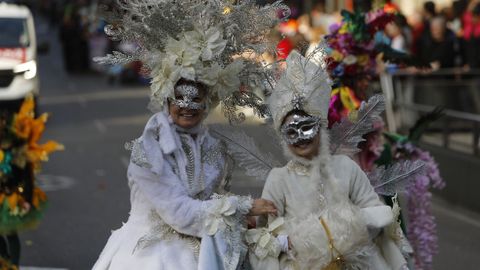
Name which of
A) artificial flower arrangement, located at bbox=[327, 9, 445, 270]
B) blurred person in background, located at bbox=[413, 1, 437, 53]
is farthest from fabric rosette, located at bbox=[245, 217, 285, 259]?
blurred person in background, located at bbox=[413, 1, 437, 53]

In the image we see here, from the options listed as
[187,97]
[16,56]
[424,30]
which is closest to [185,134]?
[187,97]

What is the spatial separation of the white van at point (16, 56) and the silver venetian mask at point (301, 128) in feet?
52.6

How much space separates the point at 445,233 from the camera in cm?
1219

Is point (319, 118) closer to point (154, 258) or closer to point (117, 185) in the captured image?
point (154, 258)

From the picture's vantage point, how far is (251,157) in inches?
231

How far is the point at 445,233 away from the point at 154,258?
22.7 feet

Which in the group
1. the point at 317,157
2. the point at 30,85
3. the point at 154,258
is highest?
the point at 317,157

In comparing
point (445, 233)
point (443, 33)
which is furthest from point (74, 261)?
point (443, 33)

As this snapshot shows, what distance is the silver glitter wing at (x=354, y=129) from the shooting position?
5902mm

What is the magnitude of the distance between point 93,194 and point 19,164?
5438 millimetres

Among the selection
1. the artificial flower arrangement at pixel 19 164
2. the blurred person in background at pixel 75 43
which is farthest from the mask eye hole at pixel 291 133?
the blurred person in background at pixel 75 43

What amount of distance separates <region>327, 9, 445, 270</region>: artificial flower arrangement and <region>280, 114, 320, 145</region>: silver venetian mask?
2.59m

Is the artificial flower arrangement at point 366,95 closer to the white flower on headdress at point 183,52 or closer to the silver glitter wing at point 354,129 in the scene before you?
the silver glitter wing at point 354,129

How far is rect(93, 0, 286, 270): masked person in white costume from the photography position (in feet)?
18.5
